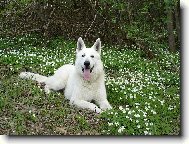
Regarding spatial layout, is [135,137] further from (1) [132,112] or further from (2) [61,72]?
(2) [61,72]

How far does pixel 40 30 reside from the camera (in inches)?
275

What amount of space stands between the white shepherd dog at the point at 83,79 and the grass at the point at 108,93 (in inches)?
3.5

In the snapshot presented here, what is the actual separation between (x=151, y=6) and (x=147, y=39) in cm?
41

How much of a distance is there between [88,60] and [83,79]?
33cm

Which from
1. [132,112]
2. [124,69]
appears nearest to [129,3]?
[124,69]

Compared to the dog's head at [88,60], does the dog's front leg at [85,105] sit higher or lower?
lower

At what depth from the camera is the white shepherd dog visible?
666cm

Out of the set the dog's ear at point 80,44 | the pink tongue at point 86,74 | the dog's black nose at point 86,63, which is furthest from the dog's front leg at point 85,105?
the dog's ear at point 80,44

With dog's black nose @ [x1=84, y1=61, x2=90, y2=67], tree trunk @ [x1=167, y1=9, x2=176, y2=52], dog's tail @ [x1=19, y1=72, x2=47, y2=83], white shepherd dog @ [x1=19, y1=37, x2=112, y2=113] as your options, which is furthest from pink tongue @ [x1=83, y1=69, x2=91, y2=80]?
tree trunk @ [x1=167, y1=9, x2=176, y2=52]

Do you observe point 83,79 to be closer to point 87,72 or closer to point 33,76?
point 87,72

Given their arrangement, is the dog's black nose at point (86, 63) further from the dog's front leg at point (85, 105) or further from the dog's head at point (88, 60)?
the dog's front leg at point (85, 105)

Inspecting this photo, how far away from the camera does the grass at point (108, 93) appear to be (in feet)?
20.3

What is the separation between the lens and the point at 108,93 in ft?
22.8

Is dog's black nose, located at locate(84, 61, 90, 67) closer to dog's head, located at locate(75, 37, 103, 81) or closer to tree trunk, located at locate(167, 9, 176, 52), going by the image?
dog's head, located at locate(75, 37, 103, 81)
